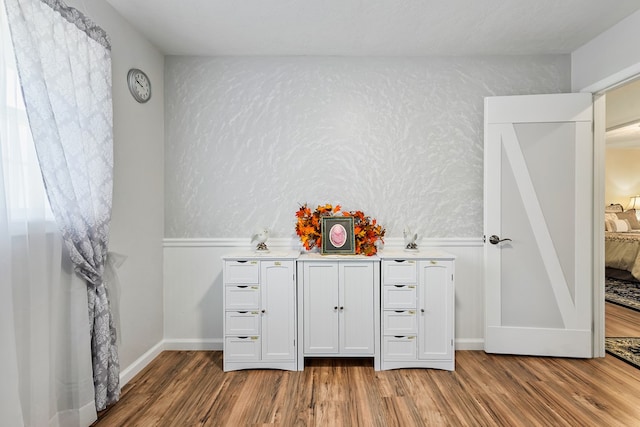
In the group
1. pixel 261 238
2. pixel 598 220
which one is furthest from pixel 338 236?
pixel 598 220

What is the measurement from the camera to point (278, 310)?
270 centimetres

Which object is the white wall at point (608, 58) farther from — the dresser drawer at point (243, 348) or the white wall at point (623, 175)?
the white wall at point (623, 175)

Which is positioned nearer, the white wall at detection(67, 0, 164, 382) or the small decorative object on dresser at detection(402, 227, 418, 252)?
the white wall at detection(67, 0, 164, 382)

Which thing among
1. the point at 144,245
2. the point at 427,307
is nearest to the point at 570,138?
the point at 427,307

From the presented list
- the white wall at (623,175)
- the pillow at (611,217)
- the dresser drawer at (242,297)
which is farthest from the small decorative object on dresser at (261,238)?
the white wall at (623,175)

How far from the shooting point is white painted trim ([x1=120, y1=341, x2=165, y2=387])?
250cm

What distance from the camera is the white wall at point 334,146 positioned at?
122 inches

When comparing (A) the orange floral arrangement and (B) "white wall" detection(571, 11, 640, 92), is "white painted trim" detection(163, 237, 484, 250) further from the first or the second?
(B) "white wall" detection(571, 11, 640, 92)

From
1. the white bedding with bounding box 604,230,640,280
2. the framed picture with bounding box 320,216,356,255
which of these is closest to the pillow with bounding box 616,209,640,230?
the white bedding with bounding box 604,230,640,280

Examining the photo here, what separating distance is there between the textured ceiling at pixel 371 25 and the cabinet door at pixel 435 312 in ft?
5.81

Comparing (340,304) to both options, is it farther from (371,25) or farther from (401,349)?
(371,25)

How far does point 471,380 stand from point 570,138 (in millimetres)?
2085

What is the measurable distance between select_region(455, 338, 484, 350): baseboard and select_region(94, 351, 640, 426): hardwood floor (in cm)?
18

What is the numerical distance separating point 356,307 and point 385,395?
25.1 inches
